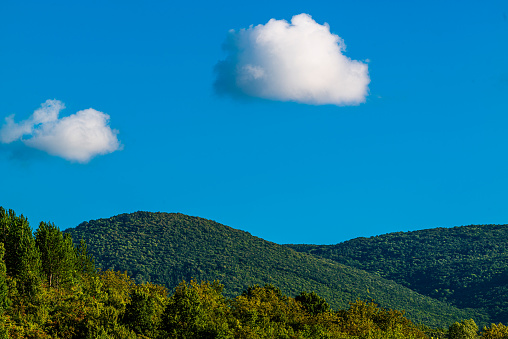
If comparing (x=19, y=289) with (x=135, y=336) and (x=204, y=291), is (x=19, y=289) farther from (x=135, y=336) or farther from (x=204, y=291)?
(x=204, y=291)

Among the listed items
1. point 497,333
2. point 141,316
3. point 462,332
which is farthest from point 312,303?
point 141,316

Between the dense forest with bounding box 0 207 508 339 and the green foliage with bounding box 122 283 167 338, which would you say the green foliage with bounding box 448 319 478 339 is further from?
the green foliage with bounding box 122 283 167 338

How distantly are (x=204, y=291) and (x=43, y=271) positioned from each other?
1085 inches

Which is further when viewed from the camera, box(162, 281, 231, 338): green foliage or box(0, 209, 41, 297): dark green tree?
box(0, 209, 41, 297): dark green tree

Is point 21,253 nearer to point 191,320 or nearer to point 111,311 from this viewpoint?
point 111,311

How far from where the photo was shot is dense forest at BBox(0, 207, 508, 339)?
79188mm

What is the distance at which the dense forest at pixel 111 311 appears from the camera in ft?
260

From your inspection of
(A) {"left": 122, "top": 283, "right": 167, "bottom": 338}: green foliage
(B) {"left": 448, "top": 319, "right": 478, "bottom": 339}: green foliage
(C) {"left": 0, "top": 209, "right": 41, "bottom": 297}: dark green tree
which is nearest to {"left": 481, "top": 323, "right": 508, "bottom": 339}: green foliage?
(B) {"left": 448, "top": 319, "right": 478, "bottom": 339}: green foliage

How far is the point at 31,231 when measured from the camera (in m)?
102

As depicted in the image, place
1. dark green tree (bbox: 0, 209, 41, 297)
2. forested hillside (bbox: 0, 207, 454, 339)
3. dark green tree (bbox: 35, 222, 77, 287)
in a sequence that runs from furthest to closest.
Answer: dark green tree (bbox: 35, 222, 77, 287) → dark green tree (bbox: 0, 209, 41, 297) → forested hillside (bbox: 0, 207, 454, 339)

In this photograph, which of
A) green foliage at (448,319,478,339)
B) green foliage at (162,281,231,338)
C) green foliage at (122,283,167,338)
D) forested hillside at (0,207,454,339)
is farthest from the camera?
green foliage at (448,319,478,339)

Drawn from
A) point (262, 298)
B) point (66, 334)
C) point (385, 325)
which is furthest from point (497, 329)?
point (66, 334)

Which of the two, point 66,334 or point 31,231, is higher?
point 31,231

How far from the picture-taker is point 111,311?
81.8 m
